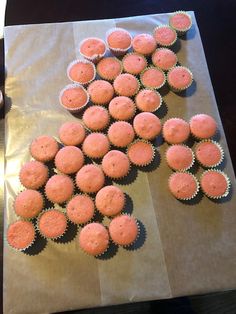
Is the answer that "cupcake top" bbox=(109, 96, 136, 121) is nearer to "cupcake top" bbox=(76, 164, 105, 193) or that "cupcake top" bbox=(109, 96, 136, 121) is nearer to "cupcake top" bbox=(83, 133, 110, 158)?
"cupcake top" bbox=(83, 133, 110, 158)

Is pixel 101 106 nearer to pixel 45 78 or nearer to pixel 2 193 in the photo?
pixel 45 78

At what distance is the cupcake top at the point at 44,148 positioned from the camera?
→ 1424mm

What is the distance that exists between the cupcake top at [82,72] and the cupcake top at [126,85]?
0.43 ft

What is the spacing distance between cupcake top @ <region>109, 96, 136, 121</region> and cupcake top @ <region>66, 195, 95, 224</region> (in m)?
0.43

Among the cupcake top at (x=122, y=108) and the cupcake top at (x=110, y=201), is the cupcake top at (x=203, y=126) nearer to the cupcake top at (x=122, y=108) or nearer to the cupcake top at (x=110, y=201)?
the cupcake top at (x=122, y=108)

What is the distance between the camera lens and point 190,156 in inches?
57.0

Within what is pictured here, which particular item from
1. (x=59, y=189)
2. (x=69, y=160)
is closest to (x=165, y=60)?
(x=69, y=160)

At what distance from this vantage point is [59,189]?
1352 mm

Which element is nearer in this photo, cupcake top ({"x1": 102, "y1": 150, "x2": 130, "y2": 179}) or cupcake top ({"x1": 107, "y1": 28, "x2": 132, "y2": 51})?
cupcake top ({"x1": 102, "y1": 150, "x2": 130, "y2": 179})

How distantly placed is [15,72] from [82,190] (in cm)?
74

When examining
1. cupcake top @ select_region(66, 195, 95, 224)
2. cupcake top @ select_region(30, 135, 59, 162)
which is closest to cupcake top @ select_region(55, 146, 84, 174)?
cupcake top @ select_region(30, 135, 59, 162)

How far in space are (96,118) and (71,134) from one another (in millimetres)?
138

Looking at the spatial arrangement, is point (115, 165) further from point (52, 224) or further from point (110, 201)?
point (52, 224)

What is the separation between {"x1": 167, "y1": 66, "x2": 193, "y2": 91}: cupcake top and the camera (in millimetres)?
1586
